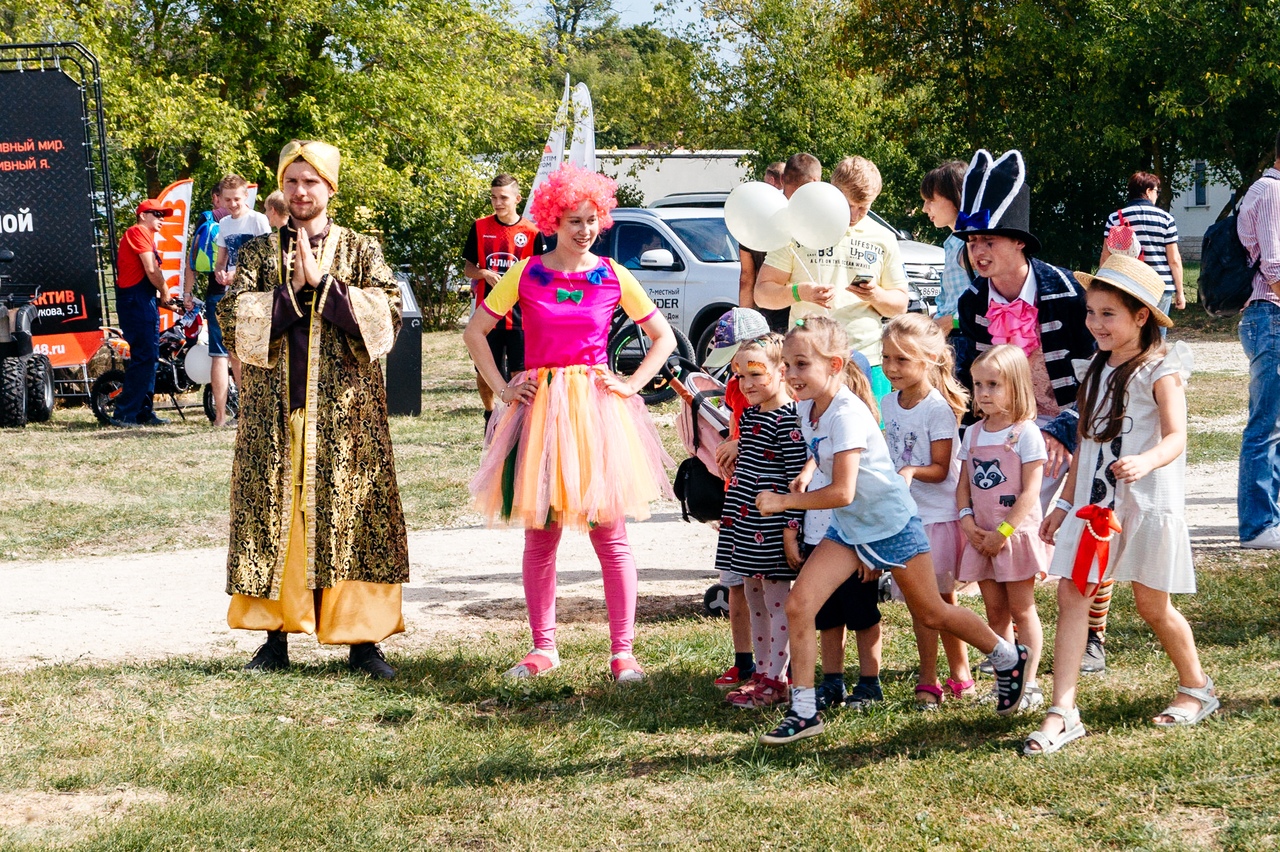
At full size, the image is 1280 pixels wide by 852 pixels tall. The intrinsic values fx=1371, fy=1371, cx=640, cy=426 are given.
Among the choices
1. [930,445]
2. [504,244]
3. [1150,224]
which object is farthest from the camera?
[504,244]

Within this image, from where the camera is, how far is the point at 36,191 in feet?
48.1

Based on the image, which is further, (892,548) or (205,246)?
(205,246)

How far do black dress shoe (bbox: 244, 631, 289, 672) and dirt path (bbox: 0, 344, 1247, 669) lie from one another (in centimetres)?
30

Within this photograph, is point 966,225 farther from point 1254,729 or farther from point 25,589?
point 25,589

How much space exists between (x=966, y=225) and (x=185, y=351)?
407 inches

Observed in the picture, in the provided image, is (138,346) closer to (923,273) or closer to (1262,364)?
(923,273)

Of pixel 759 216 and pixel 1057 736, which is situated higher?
pixel 759 216

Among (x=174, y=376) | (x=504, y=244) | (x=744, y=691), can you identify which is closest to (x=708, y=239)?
(x=504, y=244)

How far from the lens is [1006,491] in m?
4.68

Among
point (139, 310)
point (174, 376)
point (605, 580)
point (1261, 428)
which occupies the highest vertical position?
point (139, 310)

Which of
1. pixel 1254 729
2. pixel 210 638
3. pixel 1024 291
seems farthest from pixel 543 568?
pixel 1254 729

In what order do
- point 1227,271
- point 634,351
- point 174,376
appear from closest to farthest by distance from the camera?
point 1227,271
point 174,376
point 634,351

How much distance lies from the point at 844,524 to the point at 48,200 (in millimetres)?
12624

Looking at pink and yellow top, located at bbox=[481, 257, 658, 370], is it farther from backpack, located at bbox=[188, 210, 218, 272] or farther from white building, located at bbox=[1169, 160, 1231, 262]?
white building, located at bbox=[1169, 160, 1231, 262]
